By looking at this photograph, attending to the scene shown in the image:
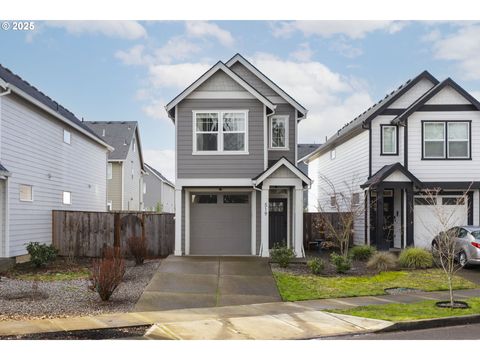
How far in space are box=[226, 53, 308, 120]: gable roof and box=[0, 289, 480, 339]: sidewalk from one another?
10.3 metres

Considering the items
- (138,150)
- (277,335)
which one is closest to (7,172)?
(277,335)

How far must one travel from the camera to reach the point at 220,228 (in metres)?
20.3

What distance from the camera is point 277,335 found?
9180mm

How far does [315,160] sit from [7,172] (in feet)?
67.8

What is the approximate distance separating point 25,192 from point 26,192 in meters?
0.08

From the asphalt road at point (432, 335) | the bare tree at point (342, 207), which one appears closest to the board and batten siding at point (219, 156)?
the bare tree at point (342, 207)

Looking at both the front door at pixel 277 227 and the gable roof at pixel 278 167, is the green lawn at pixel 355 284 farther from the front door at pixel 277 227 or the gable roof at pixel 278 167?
the front door at pixel 277 227

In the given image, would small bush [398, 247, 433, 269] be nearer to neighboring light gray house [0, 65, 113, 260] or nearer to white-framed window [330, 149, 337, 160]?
white-framed window [330, 149, 337, 160]

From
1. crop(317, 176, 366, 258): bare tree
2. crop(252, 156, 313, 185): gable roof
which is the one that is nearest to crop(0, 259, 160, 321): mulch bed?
crop(252, 156, 313, 185): gable roof

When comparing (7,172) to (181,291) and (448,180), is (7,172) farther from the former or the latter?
(448,180)

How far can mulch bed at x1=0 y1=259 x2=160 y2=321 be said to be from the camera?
1108 cm

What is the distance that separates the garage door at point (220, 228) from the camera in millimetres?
20250

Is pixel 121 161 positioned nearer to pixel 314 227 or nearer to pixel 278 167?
pixel 314 227

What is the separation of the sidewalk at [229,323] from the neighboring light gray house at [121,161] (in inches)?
955
